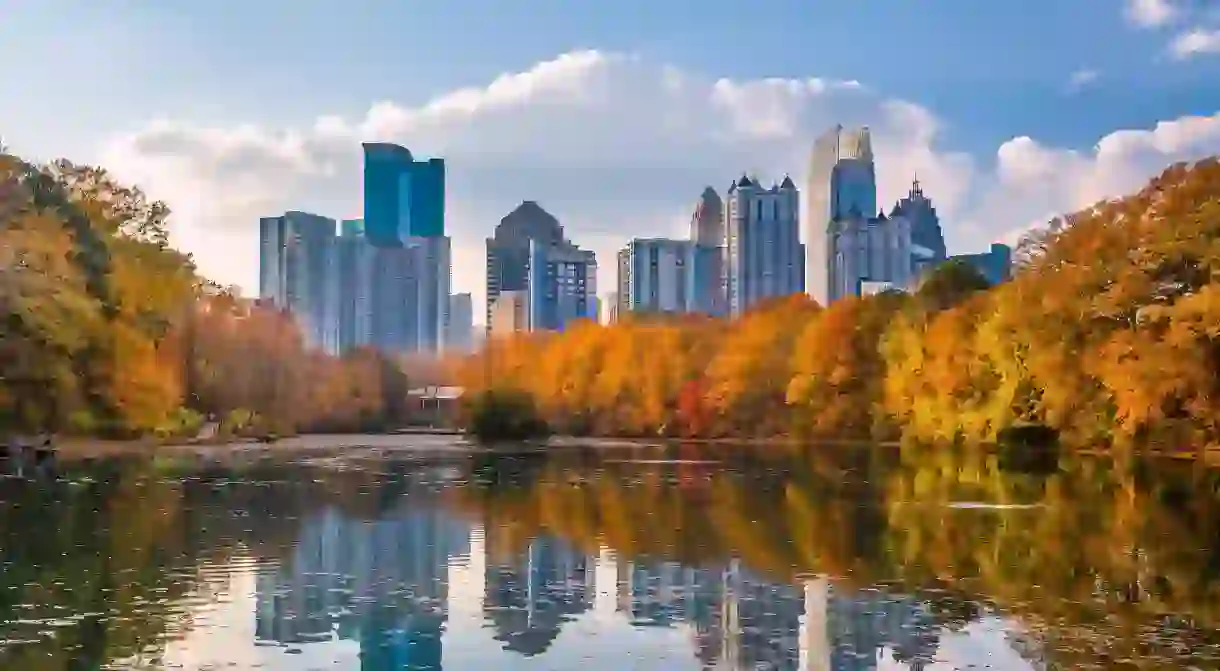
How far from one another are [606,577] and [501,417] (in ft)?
180

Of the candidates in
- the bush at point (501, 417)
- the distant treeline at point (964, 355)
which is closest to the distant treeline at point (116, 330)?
the bush at point (501, 417)

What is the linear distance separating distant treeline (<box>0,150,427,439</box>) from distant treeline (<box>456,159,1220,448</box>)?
44.9 feet

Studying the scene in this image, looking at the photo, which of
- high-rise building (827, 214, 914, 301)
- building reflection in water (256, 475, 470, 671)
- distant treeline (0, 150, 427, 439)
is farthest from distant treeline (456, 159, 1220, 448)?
high-rise building (827, 214, 914, 301)

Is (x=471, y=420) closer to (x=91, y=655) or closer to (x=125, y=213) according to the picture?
(x=125, y=213)

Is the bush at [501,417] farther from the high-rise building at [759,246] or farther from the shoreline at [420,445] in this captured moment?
the high-rise building at [759,246]

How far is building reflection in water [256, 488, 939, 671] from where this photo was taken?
587 inches

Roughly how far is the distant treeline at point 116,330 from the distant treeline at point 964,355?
1367cm

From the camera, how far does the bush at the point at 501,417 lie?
245 ft

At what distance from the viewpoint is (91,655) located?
46.7ft

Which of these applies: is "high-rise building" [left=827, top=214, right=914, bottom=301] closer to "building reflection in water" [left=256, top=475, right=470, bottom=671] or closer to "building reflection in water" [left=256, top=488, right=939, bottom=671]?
"building reflection in water" [left=256, top=475, right=470, bottom=671]

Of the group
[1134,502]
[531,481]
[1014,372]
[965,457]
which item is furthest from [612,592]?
[1014,372]

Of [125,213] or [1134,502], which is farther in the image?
[125,213]

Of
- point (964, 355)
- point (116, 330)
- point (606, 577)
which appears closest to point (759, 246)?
point (964, 355)

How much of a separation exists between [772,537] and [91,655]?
13171 millimetres
